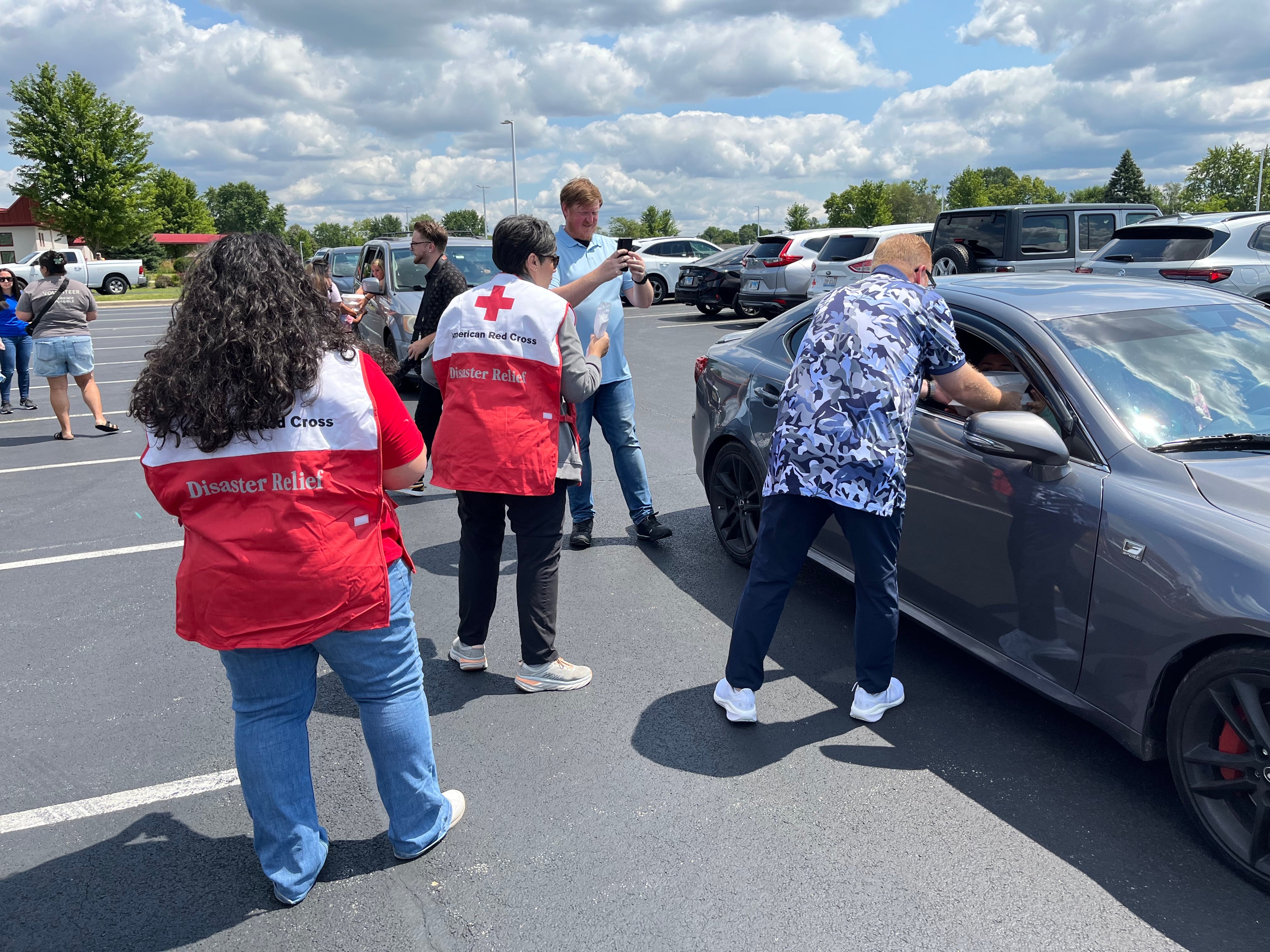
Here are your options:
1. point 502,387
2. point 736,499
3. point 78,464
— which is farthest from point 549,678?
point 78,464

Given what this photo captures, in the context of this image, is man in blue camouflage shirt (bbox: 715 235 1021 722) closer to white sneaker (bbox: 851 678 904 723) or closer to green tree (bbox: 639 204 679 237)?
white sneaker (bbox: 851 678 904 723)

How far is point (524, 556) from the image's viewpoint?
12.0 feet

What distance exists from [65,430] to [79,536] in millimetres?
3860

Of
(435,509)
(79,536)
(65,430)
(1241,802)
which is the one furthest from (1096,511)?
(65,430)

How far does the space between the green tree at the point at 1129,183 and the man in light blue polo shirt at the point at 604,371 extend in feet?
342

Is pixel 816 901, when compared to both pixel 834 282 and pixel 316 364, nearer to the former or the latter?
pixel 316 364

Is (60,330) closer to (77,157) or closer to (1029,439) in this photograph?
(1029,439)

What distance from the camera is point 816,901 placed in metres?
2.48

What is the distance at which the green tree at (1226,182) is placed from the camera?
9269 centimetres

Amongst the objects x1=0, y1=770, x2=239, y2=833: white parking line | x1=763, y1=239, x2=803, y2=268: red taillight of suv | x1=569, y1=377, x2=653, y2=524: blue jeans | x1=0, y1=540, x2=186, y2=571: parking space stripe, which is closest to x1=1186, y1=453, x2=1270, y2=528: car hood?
x1=569, y1=377, x2=653, y2=524: blue jeans

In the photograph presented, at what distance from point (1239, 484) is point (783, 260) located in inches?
555

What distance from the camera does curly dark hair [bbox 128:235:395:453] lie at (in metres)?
2.14

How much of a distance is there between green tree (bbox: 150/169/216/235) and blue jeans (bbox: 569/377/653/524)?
4316 inches

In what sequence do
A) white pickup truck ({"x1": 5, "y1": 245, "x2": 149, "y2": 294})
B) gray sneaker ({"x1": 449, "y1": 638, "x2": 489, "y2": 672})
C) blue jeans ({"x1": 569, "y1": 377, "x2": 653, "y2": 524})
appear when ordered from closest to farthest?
gray sneaker ({"x1": 449, "y1": 638, "x2": 489, "y2": 672}) < blue jeans ({"x1": 569, "y1": 377, "x2": 653, "y2": 524}) < white pickup truck ({"x1": 5, "y1": 245, "x2": 149, "y2": 294})
